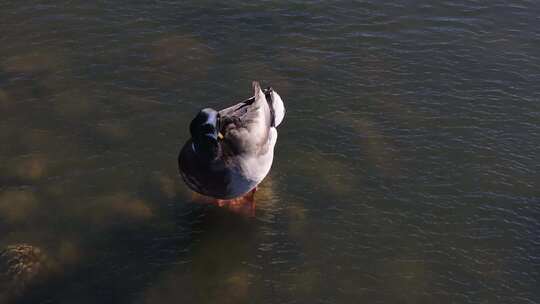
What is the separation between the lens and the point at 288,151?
16.5 metres

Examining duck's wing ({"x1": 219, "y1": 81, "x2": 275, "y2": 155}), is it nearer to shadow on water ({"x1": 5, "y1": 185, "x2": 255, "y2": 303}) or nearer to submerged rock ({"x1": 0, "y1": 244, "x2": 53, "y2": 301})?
shadow on water ({"x1": 5, "y1": 185, "x2": 255, "y2": 303})

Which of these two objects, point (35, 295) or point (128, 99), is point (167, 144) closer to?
point (128, 99)

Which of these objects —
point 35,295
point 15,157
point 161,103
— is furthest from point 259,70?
point 35,295

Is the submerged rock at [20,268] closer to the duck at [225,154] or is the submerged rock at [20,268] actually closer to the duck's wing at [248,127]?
the duck at [225,154]

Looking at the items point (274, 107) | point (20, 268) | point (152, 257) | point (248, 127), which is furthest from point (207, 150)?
point (20, 268)

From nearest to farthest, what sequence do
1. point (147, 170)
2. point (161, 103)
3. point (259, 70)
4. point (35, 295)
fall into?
point (35, 295) < point (147, 170) < point (161, 103) < point (259, 70)

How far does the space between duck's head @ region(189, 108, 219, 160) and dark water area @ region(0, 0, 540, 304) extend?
2.29 metres

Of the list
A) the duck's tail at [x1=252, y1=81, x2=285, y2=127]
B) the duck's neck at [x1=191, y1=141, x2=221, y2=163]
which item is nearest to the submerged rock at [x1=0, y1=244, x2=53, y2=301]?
the duck's neck at [x1=191, y1=141, x2=221, y2=163]

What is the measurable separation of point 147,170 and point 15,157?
128 inches

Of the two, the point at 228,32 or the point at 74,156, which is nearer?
the point at 74,156

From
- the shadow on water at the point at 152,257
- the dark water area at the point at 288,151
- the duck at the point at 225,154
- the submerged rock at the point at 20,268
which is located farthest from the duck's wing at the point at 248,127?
the submerged rock at the point at 20,268

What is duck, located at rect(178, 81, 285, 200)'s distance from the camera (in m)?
12.8

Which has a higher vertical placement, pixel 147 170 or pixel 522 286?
pixel 147 170

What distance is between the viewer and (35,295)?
41.0 feet
